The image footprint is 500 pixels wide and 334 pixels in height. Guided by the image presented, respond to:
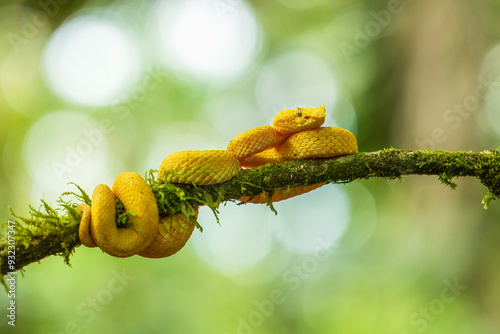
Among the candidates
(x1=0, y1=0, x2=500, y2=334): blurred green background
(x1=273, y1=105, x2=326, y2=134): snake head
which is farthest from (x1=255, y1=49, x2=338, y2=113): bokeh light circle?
(x1=273, y1=105, x2=326, y2=134): snake head

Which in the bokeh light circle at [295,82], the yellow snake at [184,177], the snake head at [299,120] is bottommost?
the yellow snake at [184,177]

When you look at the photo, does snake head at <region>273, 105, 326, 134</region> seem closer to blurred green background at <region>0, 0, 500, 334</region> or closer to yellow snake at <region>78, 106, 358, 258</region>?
yellow snake at <region>78, 106, 358, 258</region>

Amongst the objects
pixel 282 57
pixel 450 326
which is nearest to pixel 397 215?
pixel 450 326

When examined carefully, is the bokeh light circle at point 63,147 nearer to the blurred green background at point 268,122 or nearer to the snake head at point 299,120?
the blurred green background at point 268,122

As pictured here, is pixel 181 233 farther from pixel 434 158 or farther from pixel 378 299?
pixel 378 299

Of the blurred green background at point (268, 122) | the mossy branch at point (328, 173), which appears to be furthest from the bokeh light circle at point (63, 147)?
the mossy branch at point (328, 173)

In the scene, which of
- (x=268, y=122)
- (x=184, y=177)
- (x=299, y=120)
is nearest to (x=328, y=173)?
(x=299, y=120)

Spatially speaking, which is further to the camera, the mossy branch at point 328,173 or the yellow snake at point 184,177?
the mossy branch at point 328,173
